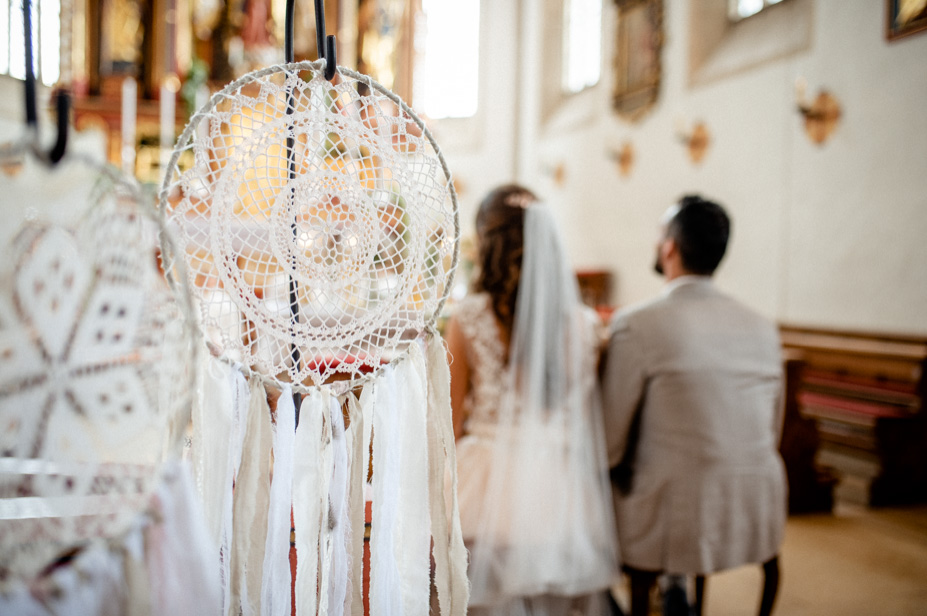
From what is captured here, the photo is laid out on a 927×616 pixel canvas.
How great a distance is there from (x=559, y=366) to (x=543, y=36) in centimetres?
706

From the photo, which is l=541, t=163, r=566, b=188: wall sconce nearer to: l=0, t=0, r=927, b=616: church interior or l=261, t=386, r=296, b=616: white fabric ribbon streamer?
l=0, t=0, r=927, b=616: church interior

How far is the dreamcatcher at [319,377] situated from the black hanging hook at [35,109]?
0.24 m

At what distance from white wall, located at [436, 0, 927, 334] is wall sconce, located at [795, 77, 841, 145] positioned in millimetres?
61

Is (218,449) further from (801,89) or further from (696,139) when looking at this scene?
(696,139)

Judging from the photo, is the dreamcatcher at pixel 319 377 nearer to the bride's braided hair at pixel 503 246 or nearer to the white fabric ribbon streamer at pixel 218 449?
the white fabric ribbon streamer at pixel 218 449

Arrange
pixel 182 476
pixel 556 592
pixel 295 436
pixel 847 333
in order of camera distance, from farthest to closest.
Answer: pixel 847 333 → pixel 556 592 → pixel 295 436 → pixel 182 476

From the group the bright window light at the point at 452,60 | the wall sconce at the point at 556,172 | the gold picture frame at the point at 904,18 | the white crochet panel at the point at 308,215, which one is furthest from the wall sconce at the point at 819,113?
the bright window light at the point at 452,60

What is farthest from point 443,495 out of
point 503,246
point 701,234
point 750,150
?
point 750,150

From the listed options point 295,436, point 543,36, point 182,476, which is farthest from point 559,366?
point 543,36

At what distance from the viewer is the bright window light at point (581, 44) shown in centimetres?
707

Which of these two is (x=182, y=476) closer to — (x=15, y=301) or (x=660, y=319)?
(x=15, y=301)

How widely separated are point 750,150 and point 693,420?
409 cm

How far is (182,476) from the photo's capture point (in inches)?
22.5

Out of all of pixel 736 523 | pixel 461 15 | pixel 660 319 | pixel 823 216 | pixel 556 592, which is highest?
pixel 461 15
